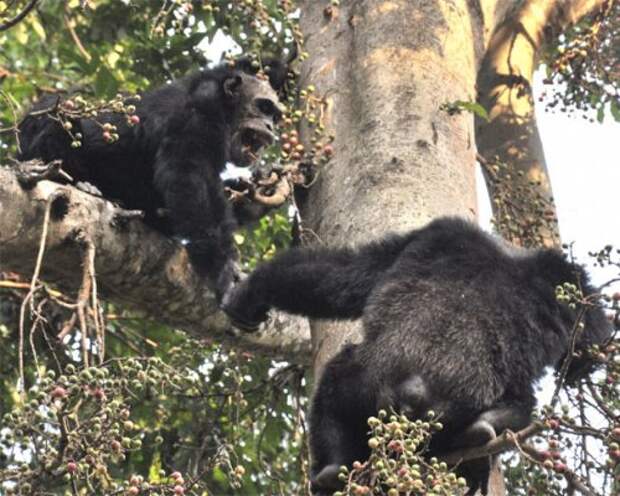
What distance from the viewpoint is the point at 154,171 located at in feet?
19.0

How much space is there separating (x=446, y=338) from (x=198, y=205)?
2.13m

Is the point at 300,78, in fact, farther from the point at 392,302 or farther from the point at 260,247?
the point at 392,302

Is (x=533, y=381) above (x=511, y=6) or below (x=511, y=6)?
below

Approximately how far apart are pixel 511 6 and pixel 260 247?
2172 mm

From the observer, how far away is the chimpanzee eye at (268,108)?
650 centimetres

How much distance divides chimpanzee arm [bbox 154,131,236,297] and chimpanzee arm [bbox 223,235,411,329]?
40 centimetres

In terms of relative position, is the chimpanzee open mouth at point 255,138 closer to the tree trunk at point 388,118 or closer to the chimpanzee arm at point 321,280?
the tree trunk at point 388,118

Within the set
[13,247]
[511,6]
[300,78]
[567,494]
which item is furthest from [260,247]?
[567,494]

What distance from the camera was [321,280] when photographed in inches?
173

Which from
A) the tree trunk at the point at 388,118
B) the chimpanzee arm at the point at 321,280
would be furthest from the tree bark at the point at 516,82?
the chimpanzee arm at the point at 321,280

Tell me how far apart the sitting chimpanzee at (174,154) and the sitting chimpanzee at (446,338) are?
1343 mm

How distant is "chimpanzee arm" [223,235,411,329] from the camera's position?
168 inches

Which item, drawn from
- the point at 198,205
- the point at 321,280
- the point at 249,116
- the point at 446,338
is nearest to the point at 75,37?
the point at 249,116

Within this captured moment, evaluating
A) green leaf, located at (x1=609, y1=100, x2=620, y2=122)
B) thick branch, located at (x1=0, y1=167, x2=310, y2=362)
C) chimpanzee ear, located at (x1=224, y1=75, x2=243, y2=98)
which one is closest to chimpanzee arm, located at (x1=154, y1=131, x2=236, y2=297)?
thick branch, located at (x1=0, y1=167, x2=310, y2=362)
